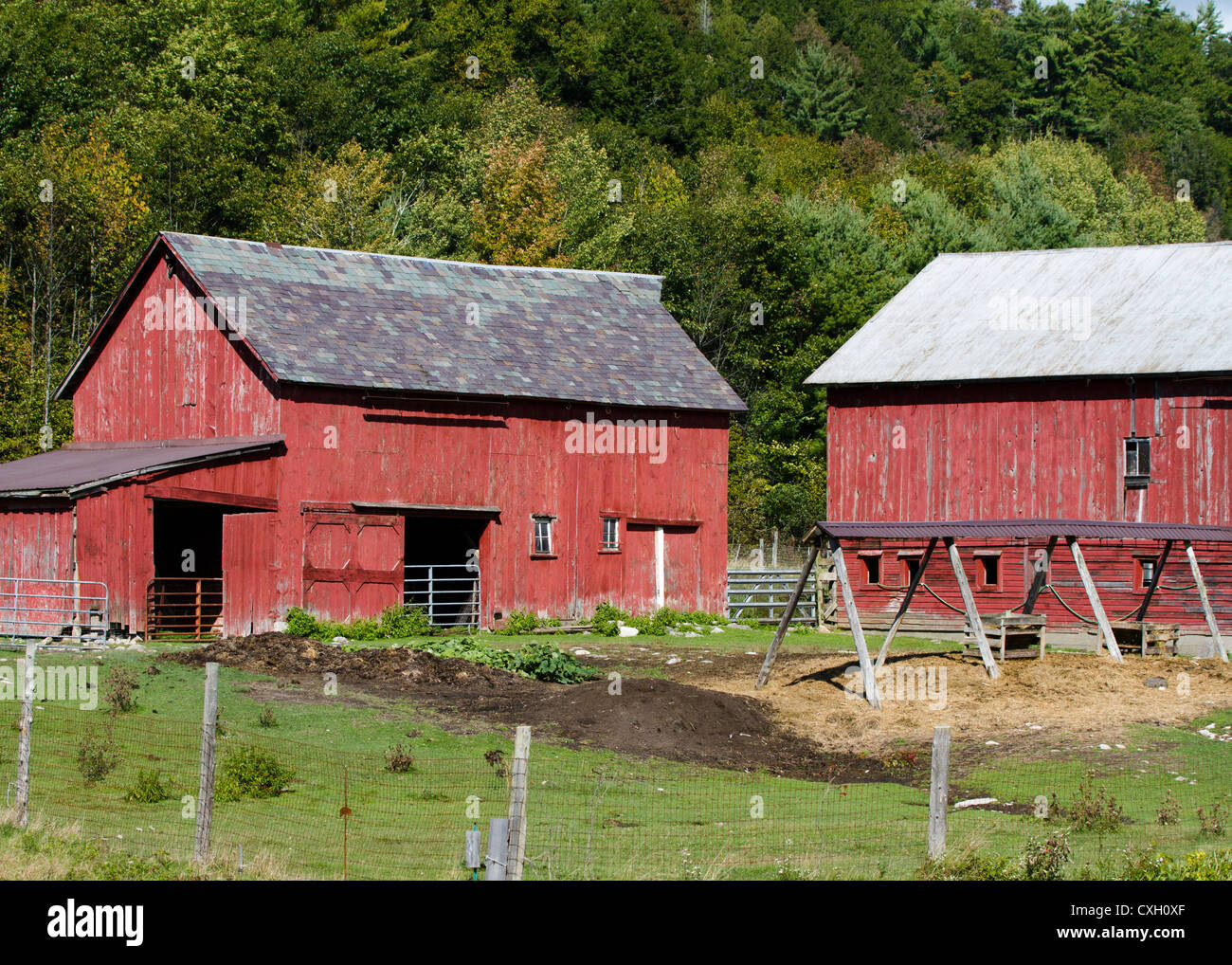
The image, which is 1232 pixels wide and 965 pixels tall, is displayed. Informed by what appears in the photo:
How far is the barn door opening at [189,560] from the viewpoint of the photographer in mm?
35188

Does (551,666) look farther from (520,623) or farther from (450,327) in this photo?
(450,327)

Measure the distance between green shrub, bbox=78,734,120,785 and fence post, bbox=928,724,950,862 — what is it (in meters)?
9.76

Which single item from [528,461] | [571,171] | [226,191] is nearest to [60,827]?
[528,461]

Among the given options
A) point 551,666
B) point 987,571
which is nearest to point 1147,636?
point 987,571

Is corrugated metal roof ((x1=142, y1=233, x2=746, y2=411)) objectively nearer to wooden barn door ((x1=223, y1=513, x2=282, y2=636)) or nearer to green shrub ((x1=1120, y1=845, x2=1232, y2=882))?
wooden barn door ((x1=223, y1=513, x2=282, y2=636))

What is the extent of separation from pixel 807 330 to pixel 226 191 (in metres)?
23.8

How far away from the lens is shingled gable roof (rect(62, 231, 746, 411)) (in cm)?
3606

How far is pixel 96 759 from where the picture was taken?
1884 centimetres

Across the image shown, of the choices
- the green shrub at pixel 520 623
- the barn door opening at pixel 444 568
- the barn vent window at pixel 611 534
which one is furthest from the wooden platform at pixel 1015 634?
the barn door opening at pixel 444 568

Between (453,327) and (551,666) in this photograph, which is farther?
(453,327)

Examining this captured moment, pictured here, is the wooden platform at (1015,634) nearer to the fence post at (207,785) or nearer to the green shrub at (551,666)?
the green shrub at (551,666)

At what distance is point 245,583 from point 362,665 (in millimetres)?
6911
